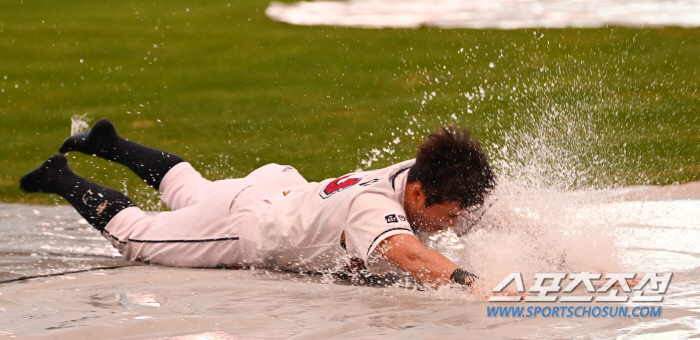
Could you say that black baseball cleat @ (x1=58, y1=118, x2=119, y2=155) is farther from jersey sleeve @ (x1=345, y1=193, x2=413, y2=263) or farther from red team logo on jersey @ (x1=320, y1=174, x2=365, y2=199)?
jersey sleeve @ (x1=345, y1=193, x2=413, y2=263)

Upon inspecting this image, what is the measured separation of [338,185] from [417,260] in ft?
1.92

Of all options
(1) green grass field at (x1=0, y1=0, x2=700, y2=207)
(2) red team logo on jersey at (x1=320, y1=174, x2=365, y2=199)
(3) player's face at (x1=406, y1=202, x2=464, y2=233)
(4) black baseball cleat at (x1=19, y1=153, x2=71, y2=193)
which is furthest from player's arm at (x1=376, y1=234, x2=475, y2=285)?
(4) black baseball cleat at (x1=19, y1=153, x2=71, y2=193)

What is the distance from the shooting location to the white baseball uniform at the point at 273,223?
3.18 meters

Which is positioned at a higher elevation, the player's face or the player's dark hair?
the player's dark hair

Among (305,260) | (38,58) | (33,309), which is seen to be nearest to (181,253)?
(305,260)

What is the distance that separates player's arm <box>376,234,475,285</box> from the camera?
9.75ft

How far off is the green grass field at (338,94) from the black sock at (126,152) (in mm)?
1193

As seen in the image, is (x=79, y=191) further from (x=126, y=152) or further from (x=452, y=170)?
(x=452, y=170)

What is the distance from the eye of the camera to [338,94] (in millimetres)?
9352

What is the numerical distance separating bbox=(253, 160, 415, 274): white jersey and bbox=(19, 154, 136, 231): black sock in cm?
79

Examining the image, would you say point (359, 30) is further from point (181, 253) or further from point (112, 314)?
point (112, 314)

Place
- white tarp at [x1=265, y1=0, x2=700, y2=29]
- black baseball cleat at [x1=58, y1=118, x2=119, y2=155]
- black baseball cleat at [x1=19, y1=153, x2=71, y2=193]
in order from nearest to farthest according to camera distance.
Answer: black baseball cleat at [x1=19, y1=153, x2=71, y2=193] → black baseball cleat at [x1=58, y1=118, x2=119, y2=155] → white tarp at [x1=265, y1=0, x2=700, y2=29]

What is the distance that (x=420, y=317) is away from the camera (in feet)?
9.16

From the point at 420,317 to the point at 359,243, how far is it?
44 centimetres
